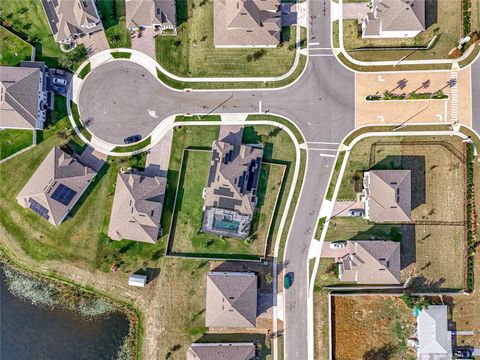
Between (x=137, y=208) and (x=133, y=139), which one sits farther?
(x=133, y=139)

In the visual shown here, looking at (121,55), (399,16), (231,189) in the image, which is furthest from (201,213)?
(399,16)

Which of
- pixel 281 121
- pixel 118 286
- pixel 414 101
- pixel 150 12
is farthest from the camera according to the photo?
pixel 118 286

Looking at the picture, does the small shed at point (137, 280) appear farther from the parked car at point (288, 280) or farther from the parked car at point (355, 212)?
the parked car at point (355, 212)

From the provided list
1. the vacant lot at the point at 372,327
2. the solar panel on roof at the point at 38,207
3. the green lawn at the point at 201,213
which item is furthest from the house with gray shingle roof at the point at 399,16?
the solar panel on roof at the point at 38,207

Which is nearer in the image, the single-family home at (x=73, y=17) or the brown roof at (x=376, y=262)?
Answer: the brown roof at (x=376, y=262)

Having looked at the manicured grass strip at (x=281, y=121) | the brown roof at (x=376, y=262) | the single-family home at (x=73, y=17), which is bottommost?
the brown roof at (x=376, y=262)

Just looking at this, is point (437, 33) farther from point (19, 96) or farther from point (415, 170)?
point (19, 96)

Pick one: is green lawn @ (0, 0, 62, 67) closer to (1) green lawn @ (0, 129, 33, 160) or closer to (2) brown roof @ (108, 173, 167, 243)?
(1) green lawn @ (0, 129, 33, 160)

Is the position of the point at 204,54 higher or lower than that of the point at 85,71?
higher
